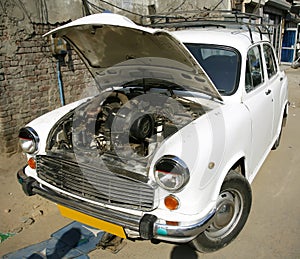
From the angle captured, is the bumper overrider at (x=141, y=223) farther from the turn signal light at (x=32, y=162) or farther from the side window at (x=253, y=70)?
the side window at (x=253, y=70)

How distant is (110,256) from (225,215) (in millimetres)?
1102

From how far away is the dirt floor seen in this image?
2.71 metres

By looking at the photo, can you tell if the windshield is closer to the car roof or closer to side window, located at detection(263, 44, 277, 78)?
the car roof

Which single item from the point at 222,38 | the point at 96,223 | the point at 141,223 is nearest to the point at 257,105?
the point at 222,38

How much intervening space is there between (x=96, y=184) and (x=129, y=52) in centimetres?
135

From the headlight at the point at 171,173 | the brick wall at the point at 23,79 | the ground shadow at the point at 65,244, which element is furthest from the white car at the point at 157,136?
the brick wall at the point at 23,79

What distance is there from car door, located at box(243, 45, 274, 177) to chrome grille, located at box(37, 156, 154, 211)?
1.38m

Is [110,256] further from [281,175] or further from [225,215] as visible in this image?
[281,175]

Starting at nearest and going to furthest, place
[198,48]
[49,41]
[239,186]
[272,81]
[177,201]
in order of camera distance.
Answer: [177,201], [239,186], [198,48], [272,81], [49,41]

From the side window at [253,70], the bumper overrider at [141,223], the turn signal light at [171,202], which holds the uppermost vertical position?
the side window at [253,70]

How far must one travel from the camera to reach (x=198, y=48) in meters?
3.27

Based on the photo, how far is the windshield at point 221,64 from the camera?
3019 millimetres

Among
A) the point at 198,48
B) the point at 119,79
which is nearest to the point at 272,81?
the point at 198,48

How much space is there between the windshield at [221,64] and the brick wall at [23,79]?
271 centimetres
